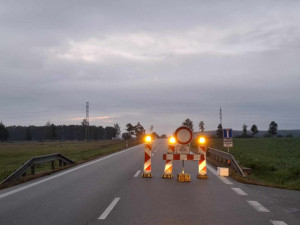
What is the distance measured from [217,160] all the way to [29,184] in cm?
1383

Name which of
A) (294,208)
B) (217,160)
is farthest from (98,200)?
(217,160)

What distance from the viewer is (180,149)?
14.6 metres

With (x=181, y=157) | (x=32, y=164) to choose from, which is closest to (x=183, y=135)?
(x=181, y=157)

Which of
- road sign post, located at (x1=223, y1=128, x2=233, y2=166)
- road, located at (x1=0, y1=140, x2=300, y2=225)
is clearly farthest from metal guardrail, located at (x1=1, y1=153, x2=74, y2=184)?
road sign post, located at (x1=223, y1=128, x2=233, y2=166)

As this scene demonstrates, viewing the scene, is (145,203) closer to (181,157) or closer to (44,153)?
(181,157)

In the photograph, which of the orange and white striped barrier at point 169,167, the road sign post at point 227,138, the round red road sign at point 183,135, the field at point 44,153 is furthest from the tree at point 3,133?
the round red road sign at point 183,135

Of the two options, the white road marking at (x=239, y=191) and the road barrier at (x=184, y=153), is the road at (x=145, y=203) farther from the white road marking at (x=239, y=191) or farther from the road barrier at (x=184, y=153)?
the road barrier at (x=184, y=153)

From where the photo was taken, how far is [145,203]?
30.0 feet

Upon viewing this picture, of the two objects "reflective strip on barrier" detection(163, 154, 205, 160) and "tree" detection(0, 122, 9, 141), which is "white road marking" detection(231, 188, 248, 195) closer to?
"reflective strip on barrier" detection(163, 154, 205, 160)

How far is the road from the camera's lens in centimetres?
751

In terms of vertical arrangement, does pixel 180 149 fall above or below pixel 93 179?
above

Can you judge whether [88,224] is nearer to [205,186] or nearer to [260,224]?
[260,224]

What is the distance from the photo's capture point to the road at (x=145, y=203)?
751 cm

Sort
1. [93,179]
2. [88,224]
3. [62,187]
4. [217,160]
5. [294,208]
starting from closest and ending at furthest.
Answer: [88,224] < [294,208] < [62,187] < [93,179] < [217,160]
